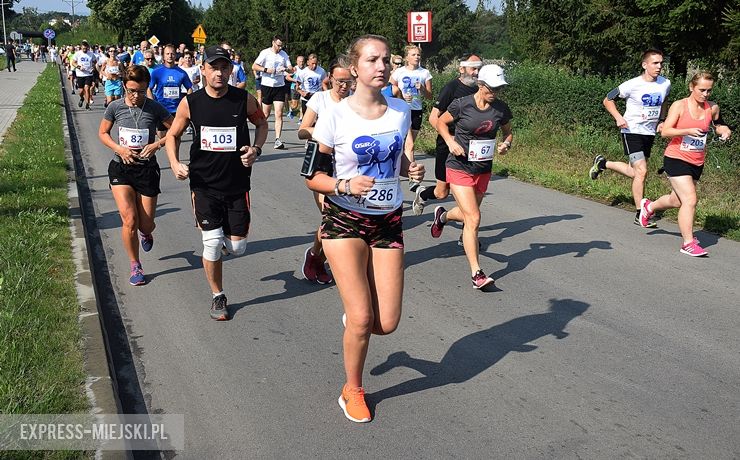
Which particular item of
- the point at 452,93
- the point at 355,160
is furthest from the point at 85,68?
the point at 355,160

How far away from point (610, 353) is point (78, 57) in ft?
76.9

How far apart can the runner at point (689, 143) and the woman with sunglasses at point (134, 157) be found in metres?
5.15

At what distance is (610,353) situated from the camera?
213 inches

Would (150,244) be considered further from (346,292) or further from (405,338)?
(346,292)

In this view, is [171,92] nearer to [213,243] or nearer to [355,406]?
[213,243]

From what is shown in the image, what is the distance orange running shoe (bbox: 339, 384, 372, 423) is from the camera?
433cm

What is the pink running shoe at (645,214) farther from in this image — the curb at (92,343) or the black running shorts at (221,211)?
the curb at (92,343)

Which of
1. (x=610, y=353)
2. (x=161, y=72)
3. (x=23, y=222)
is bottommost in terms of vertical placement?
(x=610, y=353)

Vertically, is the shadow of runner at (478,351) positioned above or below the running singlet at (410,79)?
below

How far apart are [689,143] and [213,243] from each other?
201 inches

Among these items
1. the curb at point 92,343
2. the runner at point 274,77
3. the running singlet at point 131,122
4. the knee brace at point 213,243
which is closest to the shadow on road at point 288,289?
the knee brace at point 213,243

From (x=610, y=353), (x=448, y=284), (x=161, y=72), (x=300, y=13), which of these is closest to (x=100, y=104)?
(x=300, y=13)

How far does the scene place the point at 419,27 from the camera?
19969 mm

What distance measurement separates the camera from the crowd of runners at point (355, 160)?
414 centimetres
